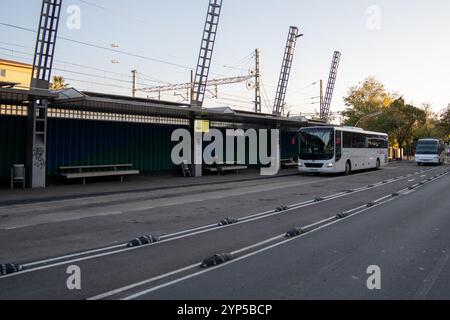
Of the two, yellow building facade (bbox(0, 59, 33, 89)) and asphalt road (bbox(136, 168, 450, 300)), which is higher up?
yellow building facade (bbox(0, 59, 33, 89))

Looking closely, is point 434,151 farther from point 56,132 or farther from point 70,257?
point 70,257

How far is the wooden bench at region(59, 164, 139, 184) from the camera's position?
18327 mm

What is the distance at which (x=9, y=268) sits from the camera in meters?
5.86

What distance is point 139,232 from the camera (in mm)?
8602

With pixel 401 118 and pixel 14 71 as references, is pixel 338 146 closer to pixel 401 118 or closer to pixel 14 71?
pixel 401 118

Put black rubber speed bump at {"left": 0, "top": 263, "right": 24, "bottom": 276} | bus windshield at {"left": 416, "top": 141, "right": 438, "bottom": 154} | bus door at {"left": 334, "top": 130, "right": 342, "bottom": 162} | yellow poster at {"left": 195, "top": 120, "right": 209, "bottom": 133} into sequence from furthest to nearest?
bus windshield at {"left": 416, "top": 141, "right": 438, "bottom": 154}
bus door at {"left": 334, "top": 130, "right": 342, "bottom": 162}
yellow poster at {"left": 195, "top": 120, "right": 209, "bottom": 133}
black rubber speed bump at {"left": 0, "top": 263, "right": 24, "bottom": 276}

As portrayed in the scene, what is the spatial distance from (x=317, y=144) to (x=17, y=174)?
1698 cm

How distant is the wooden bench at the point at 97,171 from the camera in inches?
722

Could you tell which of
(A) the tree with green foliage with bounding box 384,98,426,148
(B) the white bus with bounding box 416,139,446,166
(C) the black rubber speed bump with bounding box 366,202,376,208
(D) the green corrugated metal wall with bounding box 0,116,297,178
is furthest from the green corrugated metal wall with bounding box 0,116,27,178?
(A) the tree with green foliage with bounding box 384,98,426,148

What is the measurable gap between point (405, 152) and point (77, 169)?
214 ft

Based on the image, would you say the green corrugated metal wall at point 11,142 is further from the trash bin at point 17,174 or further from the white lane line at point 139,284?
the white lane line at point 139,284

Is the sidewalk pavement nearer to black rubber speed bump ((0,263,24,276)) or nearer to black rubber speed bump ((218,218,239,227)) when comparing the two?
black rubber speed bump ((218,218,239,227))

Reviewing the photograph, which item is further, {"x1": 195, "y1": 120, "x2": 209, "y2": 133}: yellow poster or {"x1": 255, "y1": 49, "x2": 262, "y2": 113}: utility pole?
{"x1": 255, "y1": 49, "x2": 262, "y2": 113}: utility pole

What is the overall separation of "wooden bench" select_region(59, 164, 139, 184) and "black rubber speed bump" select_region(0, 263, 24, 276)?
41.0ft
